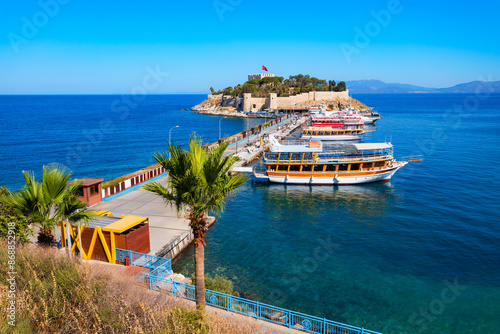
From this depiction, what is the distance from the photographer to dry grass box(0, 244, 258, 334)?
9773 millimetres

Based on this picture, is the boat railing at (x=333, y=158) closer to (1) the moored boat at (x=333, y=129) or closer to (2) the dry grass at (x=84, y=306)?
(2) the dry grass at (x=84, y=306)

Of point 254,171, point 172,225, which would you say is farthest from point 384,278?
point 254,171

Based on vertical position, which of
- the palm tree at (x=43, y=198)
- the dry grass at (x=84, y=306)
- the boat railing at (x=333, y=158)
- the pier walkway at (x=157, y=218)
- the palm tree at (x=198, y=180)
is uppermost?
the palm tree at (x=198, y=180)

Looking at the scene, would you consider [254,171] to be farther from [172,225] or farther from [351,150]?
[172,225]

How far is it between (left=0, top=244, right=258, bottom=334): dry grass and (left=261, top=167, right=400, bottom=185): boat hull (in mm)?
30337

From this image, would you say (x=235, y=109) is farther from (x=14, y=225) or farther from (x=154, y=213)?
(x=14, y=225)

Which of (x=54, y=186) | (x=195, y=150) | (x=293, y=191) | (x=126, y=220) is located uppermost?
(x=195, y=150)

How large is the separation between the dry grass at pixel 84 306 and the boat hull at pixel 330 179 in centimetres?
3034

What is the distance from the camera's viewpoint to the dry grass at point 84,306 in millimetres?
9773

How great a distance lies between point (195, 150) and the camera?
Result: 10.4 meters

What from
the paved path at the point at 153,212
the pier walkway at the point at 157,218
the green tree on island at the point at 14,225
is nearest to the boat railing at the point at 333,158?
the pier walkway at the point at 157,218

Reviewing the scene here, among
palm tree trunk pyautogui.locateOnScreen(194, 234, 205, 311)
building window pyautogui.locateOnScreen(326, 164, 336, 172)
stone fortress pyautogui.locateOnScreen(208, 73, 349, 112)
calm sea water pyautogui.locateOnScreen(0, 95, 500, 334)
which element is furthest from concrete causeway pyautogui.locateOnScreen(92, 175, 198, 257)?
stone fortress pyautogui.locateOnScreen(208, 73, 349, 112)

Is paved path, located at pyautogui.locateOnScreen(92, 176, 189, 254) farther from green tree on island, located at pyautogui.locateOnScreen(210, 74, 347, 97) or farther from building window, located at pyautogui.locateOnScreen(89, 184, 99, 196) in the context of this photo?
green tree on island, located at pyautogui.locateOnScreen(210, 74, 347, 97)

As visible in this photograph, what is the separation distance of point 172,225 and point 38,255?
1167cm
